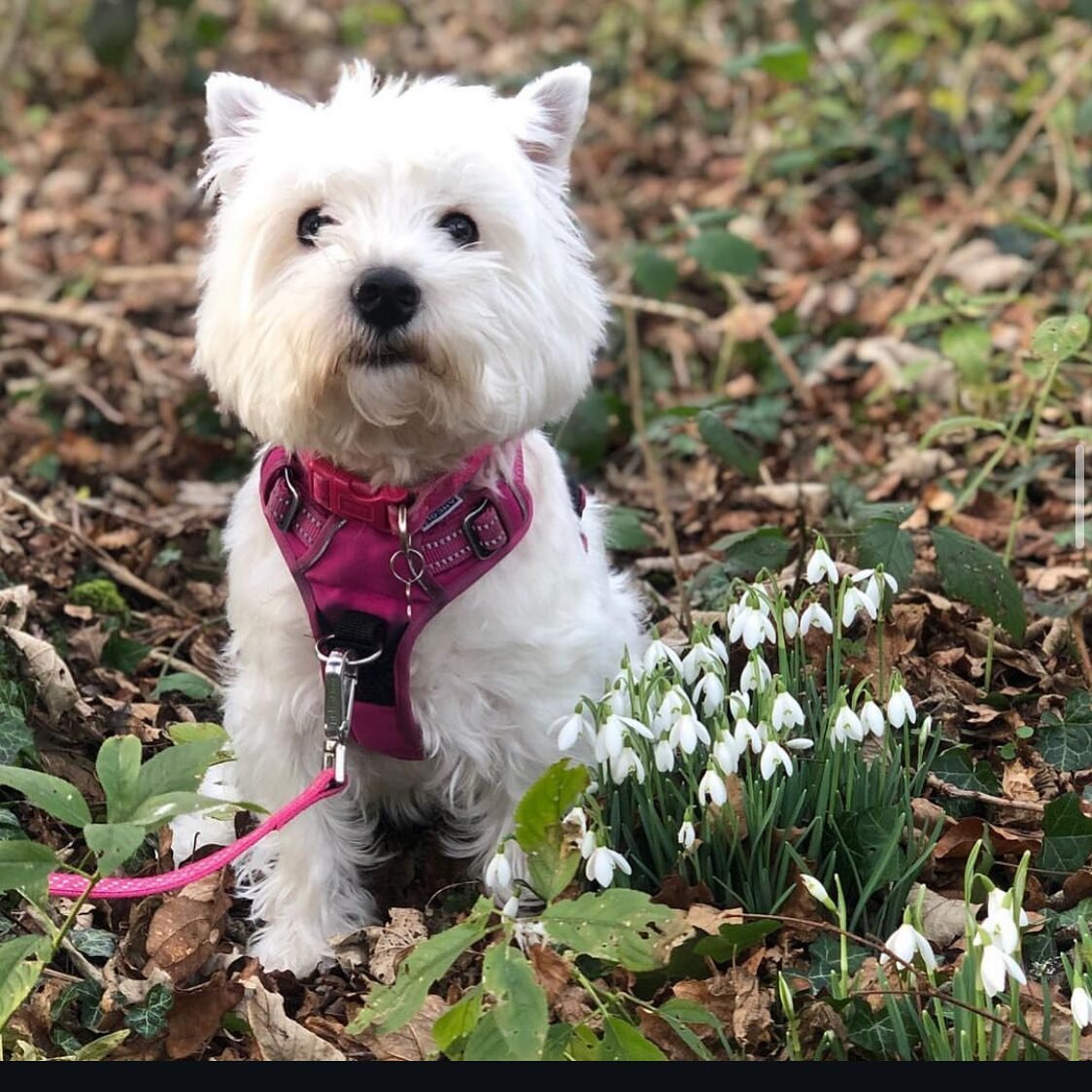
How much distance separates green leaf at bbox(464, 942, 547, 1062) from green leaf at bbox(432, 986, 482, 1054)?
97mm

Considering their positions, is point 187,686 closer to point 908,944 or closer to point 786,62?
point 908,944

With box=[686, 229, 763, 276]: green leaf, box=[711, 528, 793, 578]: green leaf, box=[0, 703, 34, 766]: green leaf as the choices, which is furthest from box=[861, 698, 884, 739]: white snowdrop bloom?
box=[686, 229, 763, 276]: green leaf

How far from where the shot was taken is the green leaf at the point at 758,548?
3.59 meters

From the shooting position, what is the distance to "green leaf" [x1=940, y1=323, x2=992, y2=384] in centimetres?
448

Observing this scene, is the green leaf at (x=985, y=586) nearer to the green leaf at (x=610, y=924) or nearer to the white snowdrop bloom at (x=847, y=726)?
the white snowdrop bloom at (x=847, y=726)

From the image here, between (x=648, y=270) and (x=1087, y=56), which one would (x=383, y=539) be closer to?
(x=648, y=270)

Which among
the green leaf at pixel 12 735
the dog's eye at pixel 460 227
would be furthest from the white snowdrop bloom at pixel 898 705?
the green leaf at pixel 12 735

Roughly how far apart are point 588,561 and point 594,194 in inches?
192

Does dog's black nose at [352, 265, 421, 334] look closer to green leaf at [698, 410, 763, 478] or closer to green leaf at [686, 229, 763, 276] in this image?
green leaf at [698, 410, 763, 478]

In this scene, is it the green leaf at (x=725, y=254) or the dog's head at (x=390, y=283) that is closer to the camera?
the dog's head at (x=390, y=283)

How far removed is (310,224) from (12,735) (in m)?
1.31

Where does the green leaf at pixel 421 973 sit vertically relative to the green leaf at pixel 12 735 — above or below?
above

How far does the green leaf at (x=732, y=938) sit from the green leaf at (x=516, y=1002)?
1.82 feet
